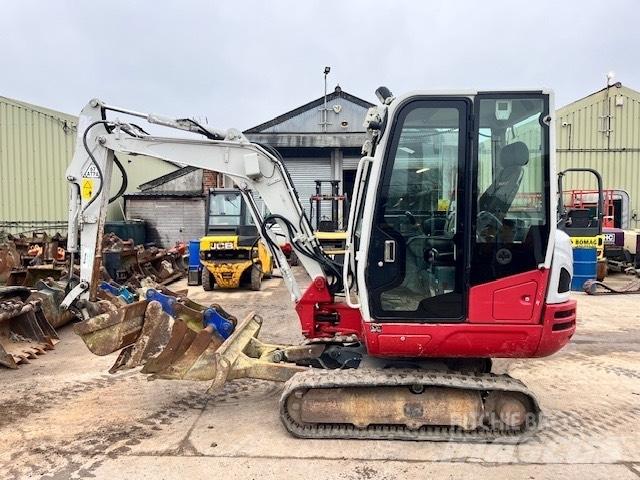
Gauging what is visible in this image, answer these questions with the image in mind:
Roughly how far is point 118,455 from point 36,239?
12540 mm

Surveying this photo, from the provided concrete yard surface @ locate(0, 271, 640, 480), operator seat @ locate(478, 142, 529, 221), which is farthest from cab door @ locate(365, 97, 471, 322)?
concrete yard surface @ locate(0, 271, 640, 480)

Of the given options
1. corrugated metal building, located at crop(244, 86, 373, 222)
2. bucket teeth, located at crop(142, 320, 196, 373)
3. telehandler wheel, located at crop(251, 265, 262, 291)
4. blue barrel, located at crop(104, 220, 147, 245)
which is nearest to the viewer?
bucket teeth, located at crop(142, 320, 196, 373)

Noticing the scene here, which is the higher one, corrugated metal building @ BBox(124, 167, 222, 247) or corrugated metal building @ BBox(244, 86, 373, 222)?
corrugated metal building @ BBox(244, 86, 373, 222)

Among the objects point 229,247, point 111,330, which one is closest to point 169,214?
point 229,247

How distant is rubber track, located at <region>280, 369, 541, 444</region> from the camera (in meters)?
3.71

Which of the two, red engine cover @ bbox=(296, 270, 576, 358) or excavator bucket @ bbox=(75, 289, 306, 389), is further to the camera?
excavator bucket @ bbox=(75, 289, 306, 389)

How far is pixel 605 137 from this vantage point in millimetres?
18344

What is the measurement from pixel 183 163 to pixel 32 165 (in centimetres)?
1701

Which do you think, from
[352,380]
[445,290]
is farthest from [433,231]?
[352,380]

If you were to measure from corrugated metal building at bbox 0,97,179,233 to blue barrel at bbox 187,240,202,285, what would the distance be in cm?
889

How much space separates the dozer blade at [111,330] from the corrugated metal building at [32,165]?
53.7ft

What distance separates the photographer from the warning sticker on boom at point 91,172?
4.48 metres

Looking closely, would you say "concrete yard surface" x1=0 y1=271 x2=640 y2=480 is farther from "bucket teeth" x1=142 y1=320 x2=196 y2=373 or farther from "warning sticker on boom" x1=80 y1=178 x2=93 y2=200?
"warning sticker on boom" x1=80 y1=178 x2=93 y2=200

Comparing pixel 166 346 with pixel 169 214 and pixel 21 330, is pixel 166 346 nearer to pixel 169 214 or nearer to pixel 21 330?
pixel 21 330
